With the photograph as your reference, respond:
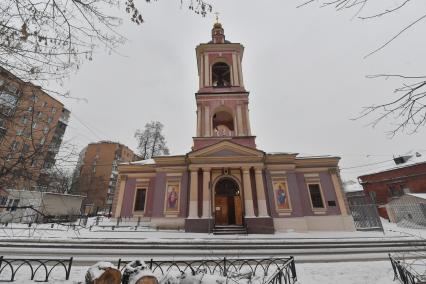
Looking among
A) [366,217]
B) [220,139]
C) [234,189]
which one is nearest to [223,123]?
[220,139]

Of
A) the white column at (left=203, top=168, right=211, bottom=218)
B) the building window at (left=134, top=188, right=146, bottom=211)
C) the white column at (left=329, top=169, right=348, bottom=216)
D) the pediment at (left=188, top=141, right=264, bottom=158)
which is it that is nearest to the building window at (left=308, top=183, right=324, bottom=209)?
the white column at (left=329, top=169, right=348, bottom=216)

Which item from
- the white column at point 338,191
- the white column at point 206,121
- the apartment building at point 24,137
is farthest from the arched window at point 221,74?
the apartment building at point 24,137

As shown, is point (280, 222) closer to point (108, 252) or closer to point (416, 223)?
point (108, 252)

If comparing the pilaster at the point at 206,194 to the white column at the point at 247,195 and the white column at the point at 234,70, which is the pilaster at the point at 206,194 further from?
the white column at the point at 234,70

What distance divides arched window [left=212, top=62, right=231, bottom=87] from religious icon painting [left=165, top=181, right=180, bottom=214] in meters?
11.7

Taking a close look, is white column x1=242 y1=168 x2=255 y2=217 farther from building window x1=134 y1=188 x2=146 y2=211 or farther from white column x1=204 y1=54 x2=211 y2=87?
white column x1=204 y1=54 x2=211 y2=87

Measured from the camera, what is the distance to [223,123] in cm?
2175

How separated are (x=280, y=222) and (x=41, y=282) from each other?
555 inches

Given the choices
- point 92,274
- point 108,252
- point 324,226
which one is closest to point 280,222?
point 324,226

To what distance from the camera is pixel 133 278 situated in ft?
11.9

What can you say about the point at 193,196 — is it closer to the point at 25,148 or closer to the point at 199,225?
the point at 199,225

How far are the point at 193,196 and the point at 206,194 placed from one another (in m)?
0.98

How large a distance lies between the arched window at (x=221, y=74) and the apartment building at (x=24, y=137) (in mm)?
19468

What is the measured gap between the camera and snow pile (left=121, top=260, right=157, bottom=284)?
3619 millimetres
